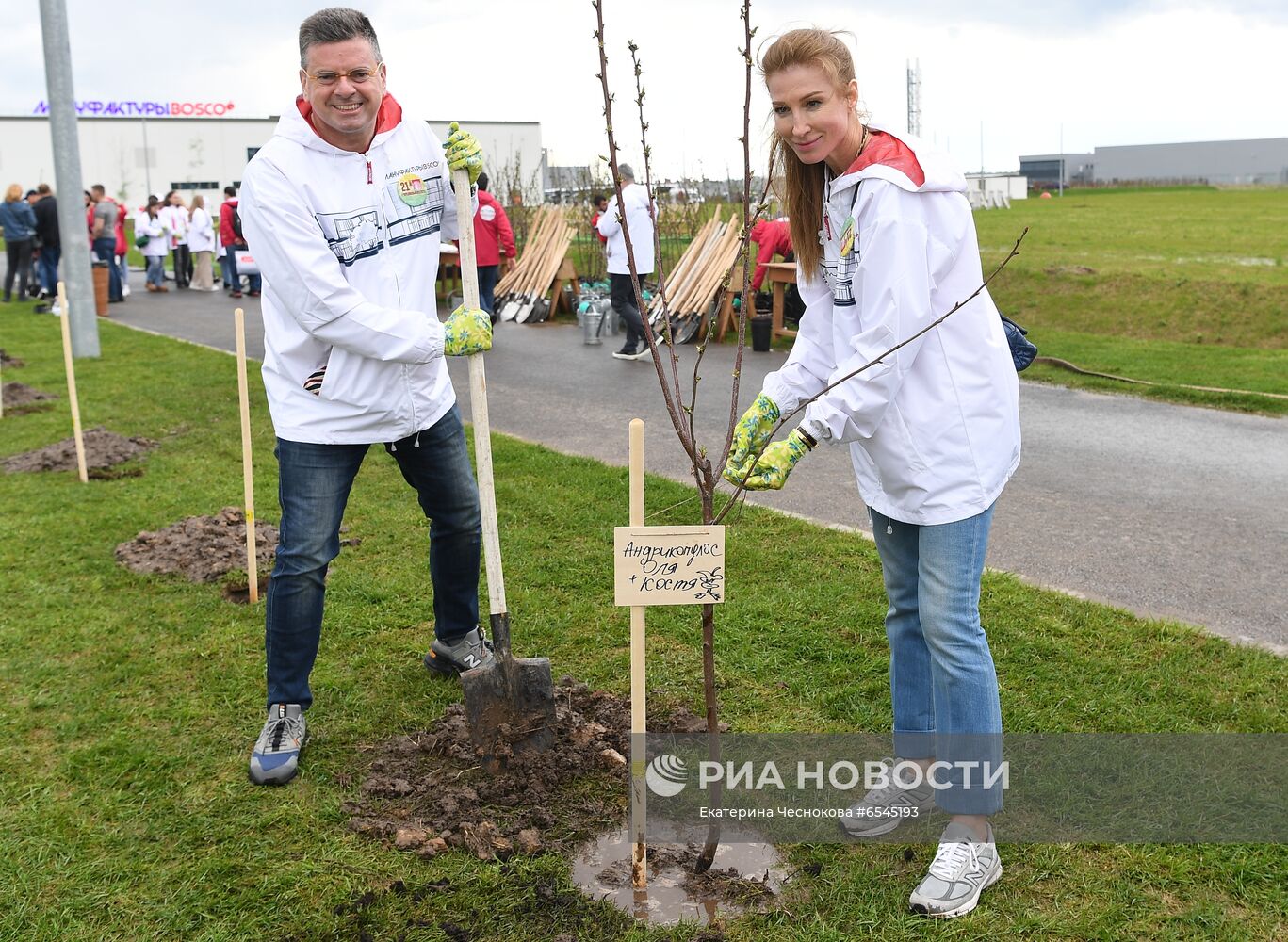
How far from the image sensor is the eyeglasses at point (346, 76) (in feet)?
10.7

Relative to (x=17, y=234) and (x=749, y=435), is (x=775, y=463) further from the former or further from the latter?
(x=17, y=234)

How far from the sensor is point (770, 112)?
2.77 metres

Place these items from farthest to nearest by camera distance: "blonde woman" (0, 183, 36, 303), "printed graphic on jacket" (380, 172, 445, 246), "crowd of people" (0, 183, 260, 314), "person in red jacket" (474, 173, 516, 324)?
"crowd of people" (0, 183, 260, 314)
"blonde woman" (0, 183, 36, 303)
"person in red jacket" (474, 173, 516, 324)
"printed graphic on jacket" (380, 172, 445, 246)

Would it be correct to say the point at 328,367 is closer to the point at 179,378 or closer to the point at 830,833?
the point at 830,833

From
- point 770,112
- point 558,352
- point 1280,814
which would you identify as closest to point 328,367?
point 770,112

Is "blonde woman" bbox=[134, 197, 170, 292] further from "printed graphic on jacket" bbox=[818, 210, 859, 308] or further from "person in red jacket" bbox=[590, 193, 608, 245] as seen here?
"printed graphic on jacket" bbox=[818, 210, 859, 308]

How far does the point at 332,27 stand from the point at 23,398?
9.05 meters

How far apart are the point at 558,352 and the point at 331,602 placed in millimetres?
8772

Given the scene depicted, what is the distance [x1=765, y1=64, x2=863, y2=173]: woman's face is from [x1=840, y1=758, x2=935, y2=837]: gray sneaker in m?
1.77

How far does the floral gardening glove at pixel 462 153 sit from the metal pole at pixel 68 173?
11.4 m

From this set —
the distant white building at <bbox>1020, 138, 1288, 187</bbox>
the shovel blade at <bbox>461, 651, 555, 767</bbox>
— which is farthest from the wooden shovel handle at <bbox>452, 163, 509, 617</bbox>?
the distant white building at <bbox>1020, 138, 1288, 187</bbox>

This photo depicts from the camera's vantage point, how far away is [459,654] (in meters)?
4.28

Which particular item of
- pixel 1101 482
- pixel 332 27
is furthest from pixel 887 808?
pixel 1101 482

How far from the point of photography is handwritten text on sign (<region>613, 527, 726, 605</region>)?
8.80 ft
